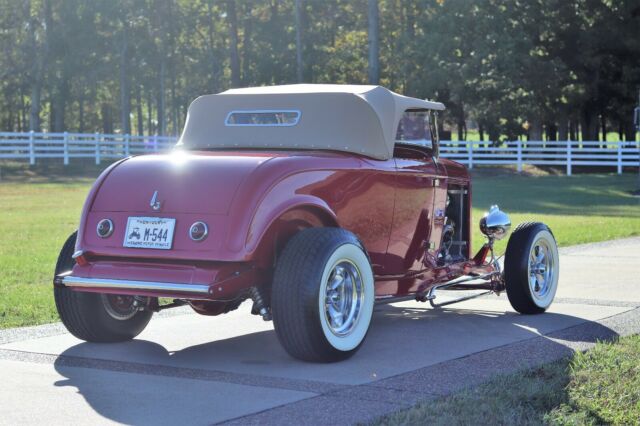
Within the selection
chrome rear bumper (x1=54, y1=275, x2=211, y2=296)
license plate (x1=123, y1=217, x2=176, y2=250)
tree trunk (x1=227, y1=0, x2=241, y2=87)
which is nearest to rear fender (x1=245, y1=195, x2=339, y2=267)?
chrome rear bumper (x1=54, y1=275, x2=211, y2=296)

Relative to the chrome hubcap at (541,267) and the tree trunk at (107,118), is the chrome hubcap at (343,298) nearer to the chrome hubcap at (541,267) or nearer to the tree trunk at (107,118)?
the chrome hubcap at (541,267)

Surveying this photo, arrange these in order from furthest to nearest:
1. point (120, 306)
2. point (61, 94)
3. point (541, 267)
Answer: point (61, 94), point (541, 267), point (120, 306)

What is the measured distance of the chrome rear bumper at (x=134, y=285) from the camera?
6.20m

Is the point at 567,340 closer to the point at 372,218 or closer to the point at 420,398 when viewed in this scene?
the point at 372,218

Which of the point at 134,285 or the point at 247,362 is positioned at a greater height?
the point at 134,285

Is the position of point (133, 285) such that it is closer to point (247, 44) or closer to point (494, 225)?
point (494, 225)

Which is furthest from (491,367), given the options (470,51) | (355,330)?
(470,51)

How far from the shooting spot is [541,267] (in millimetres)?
8984

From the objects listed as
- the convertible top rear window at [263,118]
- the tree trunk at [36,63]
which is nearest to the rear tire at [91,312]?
the convertible top rear window at [263,118]

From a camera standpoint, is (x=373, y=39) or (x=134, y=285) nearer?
(x=134, y=285)

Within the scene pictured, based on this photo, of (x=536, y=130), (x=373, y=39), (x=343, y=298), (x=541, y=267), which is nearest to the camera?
(x=343, y=298)

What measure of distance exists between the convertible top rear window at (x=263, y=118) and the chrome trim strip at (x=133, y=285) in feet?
6.32

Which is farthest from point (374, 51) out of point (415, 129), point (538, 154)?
point (415, 129)

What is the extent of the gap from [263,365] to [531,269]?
3.20m
